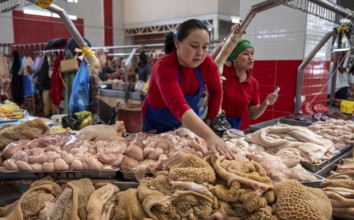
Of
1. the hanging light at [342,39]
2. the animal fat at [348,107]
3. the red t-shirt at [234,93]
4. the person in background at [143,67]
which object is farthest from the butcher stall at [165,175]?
the person in background at [143,67]

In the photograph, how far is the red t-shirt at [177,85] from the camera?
5.63 feet

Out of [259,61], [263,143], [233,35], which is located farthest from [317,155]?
[259,61]

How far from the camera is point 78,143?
166 cm

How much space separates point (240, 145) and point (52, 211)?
1.10 m

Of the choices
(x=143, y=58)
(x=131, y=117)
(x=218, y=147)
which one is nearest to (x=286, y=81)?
(x=131, y=117)

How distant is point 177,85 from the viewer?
178cm

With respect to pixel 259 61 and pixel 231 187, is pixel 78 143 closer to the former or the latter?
pixel 231 187

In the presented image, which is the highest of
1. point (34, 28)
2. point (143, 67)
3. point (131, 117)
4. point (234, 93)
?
point (34, 28)

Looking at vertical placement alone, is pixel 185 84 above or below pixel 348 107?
above

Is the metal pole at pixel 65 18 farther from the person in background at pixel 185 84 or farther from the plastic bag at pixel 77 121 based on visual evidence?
the plastic bag at pixel 77 121

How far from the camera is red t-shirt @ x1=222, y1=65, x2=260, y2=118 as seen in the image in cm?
288

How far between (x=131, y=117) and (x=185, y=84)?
2354 millimetres

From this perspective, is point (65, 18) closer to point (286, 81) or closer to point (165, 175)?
point (165, 175)

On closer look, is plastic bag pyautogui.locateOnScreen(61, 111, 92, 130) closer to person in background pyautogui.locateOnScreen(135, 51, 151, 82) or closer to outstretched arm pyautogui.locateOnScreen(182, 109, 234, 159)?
outstretched arm pyautogui.locateOnScreen(182, 109, 234, 159)
